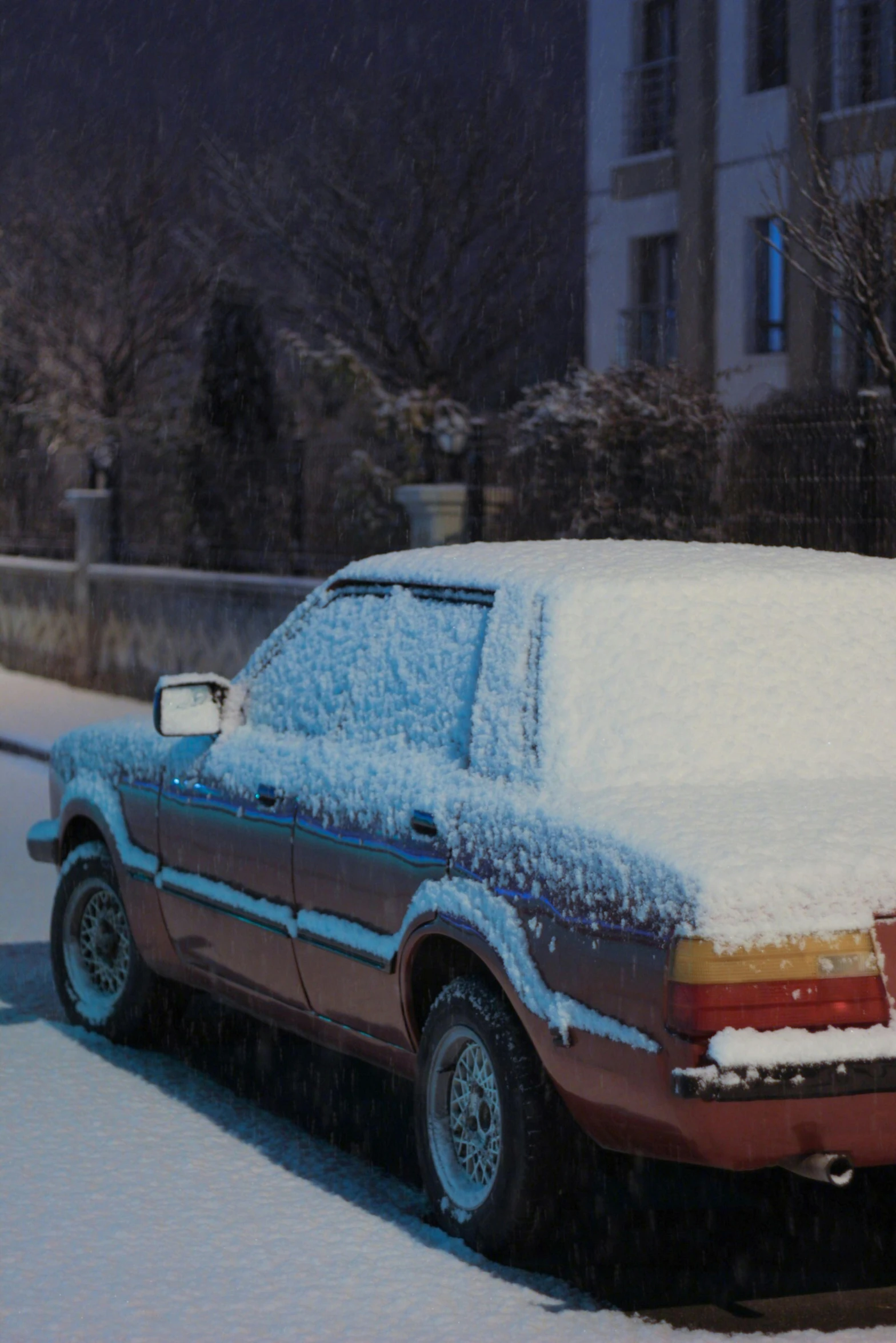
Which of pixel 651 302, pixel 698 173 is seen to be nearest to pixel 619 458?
pixel 698 173

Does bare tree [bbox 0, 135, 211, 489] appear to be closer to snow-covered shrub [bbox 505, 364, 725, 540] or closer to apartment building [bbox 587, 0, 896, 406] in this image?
apartment building [bbox 587, 0, 896, 406]

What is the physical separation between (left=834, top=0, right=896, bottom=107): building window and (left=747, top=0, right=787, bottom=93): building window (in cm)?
149

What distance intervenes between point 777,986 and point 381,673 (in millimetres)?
1962

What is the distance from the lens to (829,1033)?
15.3 feet

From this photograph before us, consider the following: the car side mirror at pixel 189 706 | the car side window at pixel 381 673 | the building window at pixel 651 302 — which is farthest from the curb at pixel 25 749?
the building window at pixel 651 302

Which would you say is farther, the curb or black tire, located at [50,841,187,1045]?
the curb

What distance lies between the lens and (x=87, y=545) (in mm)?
25641

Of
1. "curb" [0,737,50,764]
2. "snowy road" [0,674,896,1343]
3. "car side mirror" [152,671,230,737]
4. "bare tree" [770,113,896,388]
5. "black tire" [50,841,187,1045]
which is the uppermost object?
"bare tree" [770,113,896,388]

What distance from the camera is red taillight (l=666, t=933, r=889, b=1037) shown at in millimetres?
4598

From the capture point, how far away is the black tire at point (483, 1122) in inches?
204

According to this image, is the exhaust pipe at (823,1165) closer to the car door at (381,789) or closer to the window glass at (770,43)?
the car door at (381,789)

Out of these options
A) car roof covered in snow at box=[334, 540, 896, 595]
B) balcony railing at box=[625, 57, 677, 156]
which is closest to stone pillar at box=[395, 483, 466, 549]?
car roof covered in snow at box=[334, 540, 896, 595]

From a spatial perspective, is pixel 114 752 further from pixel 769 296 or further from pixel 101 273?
pixel 101 273

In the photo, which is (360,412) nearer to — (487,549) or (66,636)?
(66,636)
